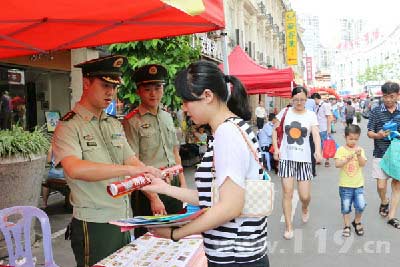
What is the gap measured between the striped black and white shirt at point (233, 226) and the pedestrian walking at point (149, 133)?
1714mm

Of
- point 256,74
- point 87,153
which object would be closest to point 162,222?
point 87,153

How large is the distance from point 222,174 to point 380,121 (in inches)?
181

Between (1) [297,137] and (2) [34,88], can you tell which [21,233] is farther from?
(2) [34,88]

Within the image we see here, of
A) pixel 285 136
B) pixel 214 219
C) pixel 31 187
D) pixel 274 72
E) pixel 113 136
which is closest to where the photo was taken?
pixel 214 219

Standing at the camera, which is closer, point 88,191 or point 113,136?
point 88,191

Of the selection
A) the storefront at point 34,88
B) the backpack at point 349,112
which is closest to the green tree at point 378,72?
the backpack at point 349,112

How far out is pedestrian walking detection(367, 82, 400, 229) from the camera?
5.72 metres

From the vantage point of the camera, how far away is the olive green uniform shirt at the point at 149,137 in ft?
12.6

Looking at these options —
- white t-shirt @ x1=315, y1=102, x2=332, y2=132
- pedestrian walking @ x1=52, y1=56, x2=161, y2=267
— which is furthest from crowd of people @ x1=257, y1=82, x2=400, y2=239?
white t-shirt @ x1=315, y1=102, x2=332, y2=132

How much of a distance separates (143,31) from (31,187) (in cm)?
242

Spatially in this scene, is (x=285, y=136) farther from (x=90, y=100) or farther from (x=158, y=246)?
(x=90, y=100)

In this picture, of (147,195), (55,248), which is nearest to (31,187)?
(55,248)

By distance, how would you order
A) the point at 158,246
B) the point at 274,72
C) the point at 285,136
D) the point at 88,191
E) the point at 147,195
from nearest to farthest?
the point at 88,191
the point at 158,246
the point at 147,195
the point at 285,136
the point at 274,72

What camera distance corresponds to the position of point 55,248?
5.23 m
